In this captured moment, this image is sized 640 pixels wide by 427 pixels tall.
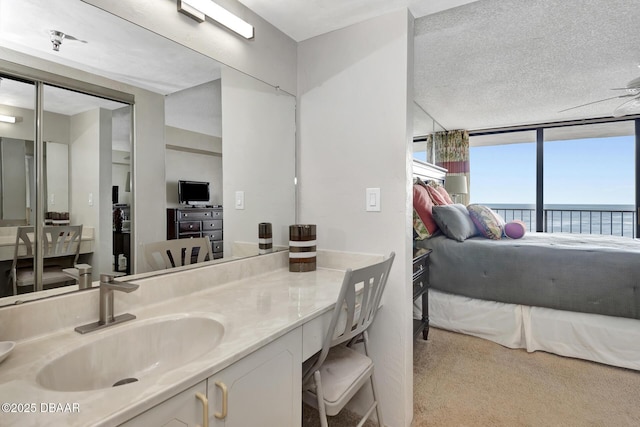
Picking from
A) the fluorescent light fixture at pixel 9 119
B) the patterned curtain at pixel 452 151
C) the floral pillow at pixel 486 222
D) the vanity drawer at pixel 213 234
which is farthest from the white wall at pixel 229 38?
the patterned curtain at pixel 452 151

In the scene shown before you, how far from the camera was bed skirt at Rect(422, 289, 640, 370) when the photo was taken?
2.30 metres

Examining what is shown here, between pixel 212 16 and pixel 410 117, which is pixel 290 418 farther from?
pixel 212 16

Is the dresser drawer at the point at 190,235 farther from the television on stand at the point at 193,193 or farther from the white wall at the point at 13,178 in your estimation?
the white wall at the point at 13,178

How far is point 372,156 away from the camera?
5.72ft

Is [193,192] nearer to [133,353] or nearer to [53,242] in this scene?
[53,242]

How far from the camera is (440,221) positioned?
2924 millimetres

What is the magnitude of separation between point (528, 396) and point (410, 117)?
1863mm

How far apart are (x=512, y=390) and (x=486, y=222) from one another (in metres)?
1.48

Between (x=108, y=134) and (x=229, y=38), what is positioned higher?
(x=229, y=38)

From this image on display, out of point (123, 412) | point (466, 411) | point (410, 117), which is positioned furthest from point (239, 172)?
point (466, 411)

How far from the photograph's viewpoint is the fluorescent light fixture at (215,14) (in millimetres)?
1324

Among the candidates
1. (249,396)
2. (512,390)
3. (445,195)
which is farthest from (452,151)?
(249,396)

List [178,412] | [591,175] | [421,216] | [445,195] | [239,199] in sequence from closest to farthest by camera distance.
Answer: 1. [178,412]
2. [239,199]
3. [421,216]
4. [445,195]
5. [591,175]

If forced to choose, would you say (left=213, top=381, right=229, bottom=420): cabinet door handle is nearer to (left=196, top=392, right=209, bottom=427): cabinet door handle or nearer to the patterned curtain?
(left=196, top=392, right=209, bottom=427): cabinet door handle
